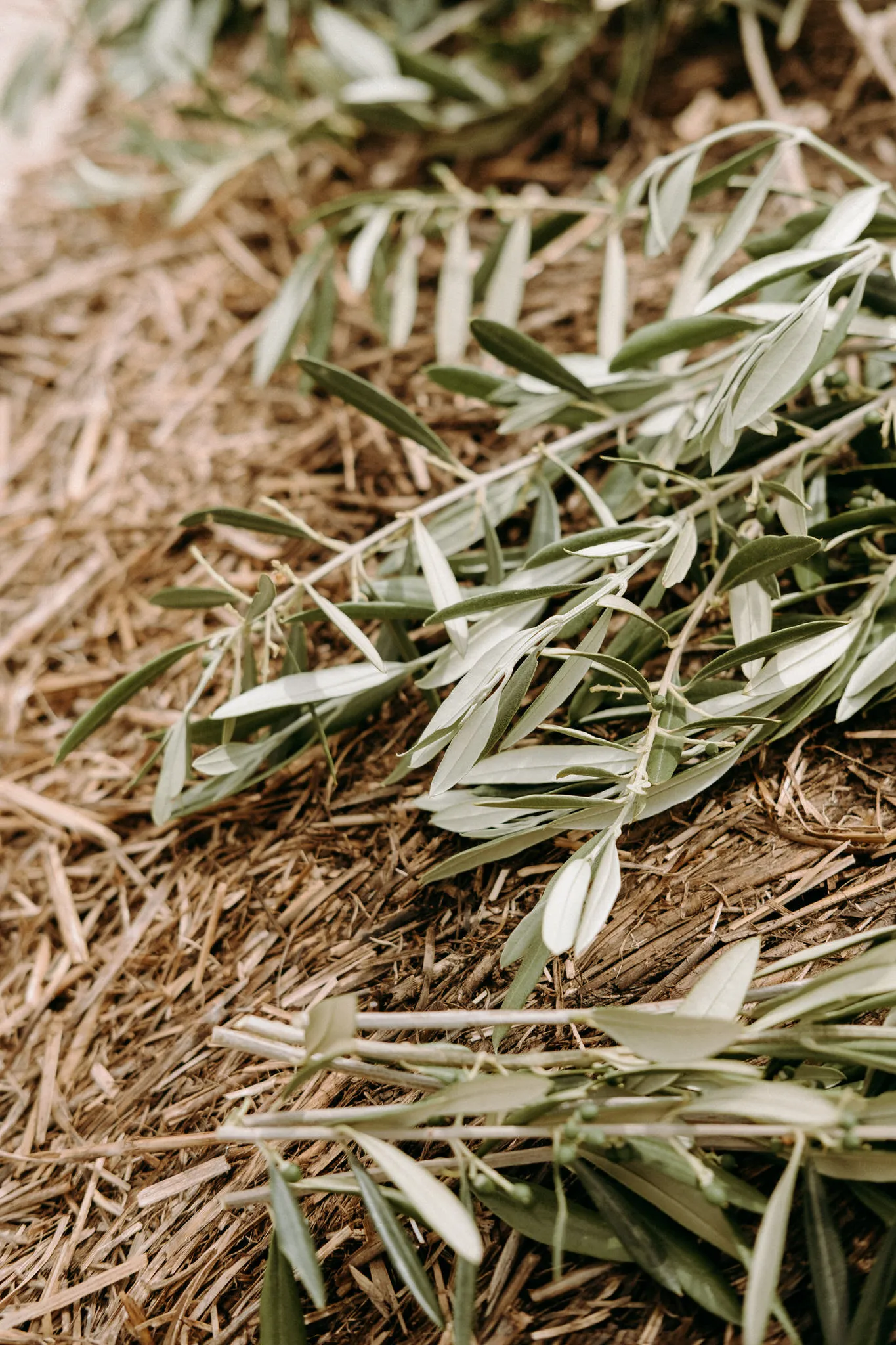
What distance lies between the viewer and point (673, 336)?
37.5 inches

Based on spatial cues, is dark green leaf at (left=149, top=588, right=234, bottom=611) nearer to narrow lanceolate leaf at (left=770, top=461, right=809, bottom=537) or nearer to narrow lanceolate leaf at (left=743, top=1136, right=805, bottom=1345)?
narrow lanceolate leaf at (left=770, top=461, right=809, bottom=537)

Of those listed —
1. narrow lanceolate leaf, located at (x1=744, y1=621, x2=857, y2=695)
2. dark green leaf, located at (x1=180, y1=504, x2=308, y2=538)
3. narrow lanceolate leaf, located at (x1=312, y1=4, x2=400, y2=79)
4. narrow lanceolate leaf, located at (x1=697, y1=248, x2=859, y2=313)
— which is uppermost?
narrow lanceolate leaf, located at (x1=312, y1=4, x2=400, y2=79)

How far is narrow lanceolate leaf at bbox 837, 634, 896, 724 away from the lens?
2.78 ft

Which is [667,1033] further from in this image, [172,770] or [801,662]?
[172,770]

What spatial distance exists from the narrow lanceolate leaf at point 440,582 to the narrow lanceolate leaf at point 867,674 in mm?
364

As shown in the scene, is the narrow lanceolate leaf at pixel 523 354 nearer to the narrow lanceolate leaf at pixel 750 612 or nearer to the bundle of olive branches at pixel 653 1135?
the narrow lanceolate leaf at pixel 750 612

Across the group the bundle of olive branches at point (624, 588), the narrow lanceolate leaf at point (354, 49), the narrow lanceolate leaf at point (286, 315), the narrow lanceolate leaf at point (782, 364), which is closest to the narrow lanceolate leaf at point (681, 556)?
the bundle of olive branches at point (624, 588)

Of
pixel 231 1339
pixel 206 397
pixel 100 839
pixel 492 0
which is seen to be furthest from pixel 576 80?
pixel 231 1339

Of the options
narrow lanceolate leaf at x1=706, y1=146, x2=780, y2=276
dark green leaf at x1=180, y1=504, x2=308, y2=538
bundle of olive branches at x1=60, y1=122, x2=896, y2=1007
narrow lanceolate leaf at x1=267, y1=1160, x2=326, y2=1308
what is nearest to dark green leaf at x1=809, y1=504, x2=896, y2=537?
bundle of olive branches at x1=60, y1=122, x2=896, y2=1007

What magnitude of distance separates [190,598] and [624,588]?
1.64 feet

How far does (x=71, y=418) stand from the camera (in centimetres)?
160

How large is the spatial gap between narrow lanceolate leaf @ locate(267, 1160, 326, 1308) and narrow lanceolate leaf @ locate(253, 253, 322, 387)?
1.07 m

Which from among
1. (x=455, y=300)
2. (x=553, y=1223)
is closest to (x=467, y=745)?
(x=553, y=1223)

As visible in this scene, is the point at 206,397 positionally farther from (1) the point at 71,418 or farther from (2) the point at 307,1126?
(2) the point at 307,1126
